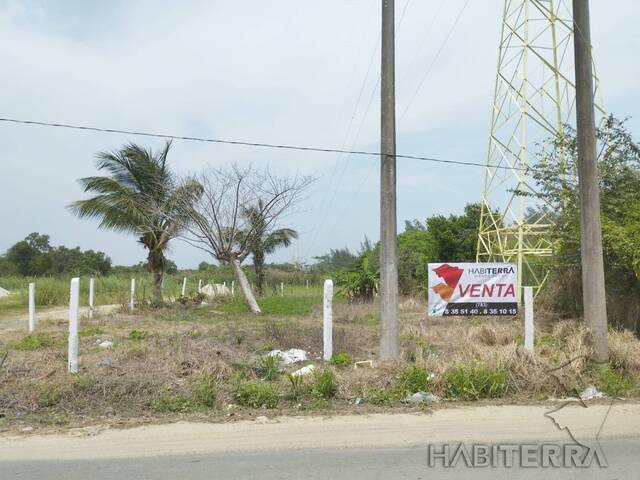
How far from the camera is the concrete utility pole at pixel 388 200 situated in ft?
30.5

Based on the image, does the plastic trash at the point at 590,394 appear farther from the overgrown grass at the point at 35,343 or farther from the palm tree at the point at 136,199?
Answer: the palm tree at the point at 136,199

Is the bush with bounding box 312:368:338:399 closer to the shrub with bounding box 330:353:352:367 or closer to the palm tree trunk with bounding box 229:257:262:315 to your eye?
the shrub with bounding box 330:353:352:367

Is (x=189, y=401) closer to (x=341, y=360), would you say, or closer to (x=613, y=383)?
(x=341, y=360)

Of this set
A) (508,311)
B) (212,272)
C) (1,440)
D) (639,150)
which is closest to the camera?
(1,440)

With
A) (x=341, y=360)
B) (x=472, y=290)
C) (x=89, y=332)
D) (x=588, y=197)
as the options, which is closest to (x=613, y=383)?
(x=588, y=197)

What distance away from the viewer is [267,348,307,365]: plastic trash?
9.74m

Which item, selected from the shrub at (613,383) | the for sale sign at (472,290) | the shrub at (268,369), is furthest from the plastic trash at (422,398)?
the for sale sign at (472,290)

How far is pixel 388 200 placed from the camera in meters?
9.45

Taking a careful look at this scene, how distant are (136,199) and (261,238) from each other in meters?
5.18

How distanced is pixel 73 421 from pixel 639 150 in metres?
12.5

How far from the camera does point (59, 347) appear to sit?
11.0 m

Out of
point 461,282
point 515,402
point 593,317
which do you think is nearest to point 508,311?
point 461,282

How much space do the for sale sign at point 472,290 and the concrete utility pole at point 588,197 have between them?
161cm

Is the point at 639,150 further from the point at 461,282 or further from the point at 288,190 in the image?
the point at 288,190
